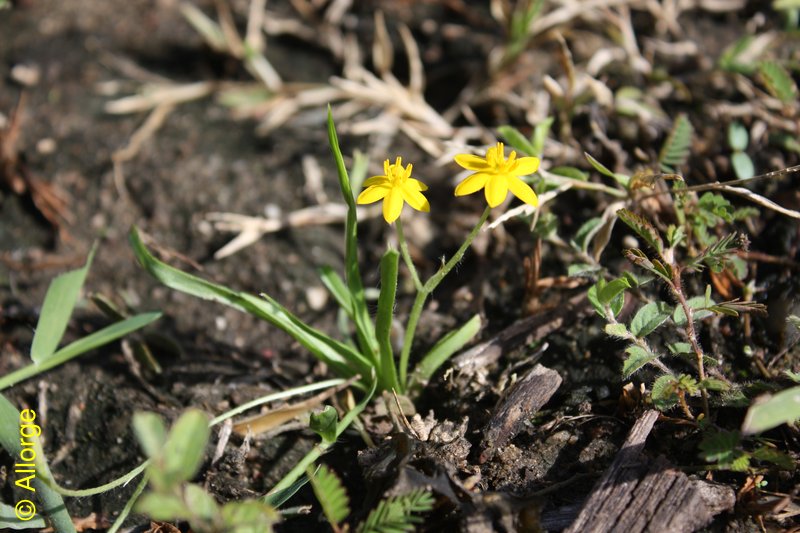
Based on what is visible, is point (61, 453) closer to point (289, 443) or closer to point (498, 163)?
point (289, 443)

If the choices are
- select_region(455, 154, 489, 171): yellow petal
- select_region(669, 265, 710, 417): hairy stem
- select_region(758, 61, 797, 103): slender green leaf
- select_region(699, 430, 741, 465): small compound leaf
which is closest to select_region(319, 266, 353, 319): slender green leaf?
select_region(455, 154, 489, 171): yellow petal

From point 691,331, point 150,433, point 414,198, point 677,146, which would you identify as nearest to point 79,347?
point 150,433

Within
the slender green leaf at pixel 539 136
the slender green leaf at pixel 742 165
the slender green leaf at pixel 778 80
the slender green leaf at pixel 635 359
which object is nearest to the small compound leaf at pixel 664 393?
the slender green leaf at pixel 635 359

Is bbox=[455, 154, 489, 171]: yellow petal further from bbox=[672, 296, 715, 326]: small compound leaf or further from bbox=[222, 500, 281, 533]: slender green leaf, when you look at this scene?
bbox=[222, 500, 281, 533]: slender green leaf

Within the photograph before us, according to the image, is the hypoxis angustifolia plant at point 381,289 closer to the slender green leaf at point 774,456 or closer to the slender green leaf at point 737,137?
the slender green leaf at point 774,456

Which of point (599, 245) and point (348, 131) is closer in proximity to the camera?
point (599, 245)

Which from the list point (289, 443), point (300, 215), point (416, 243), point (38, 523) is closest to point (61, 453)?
point (38, 523)
